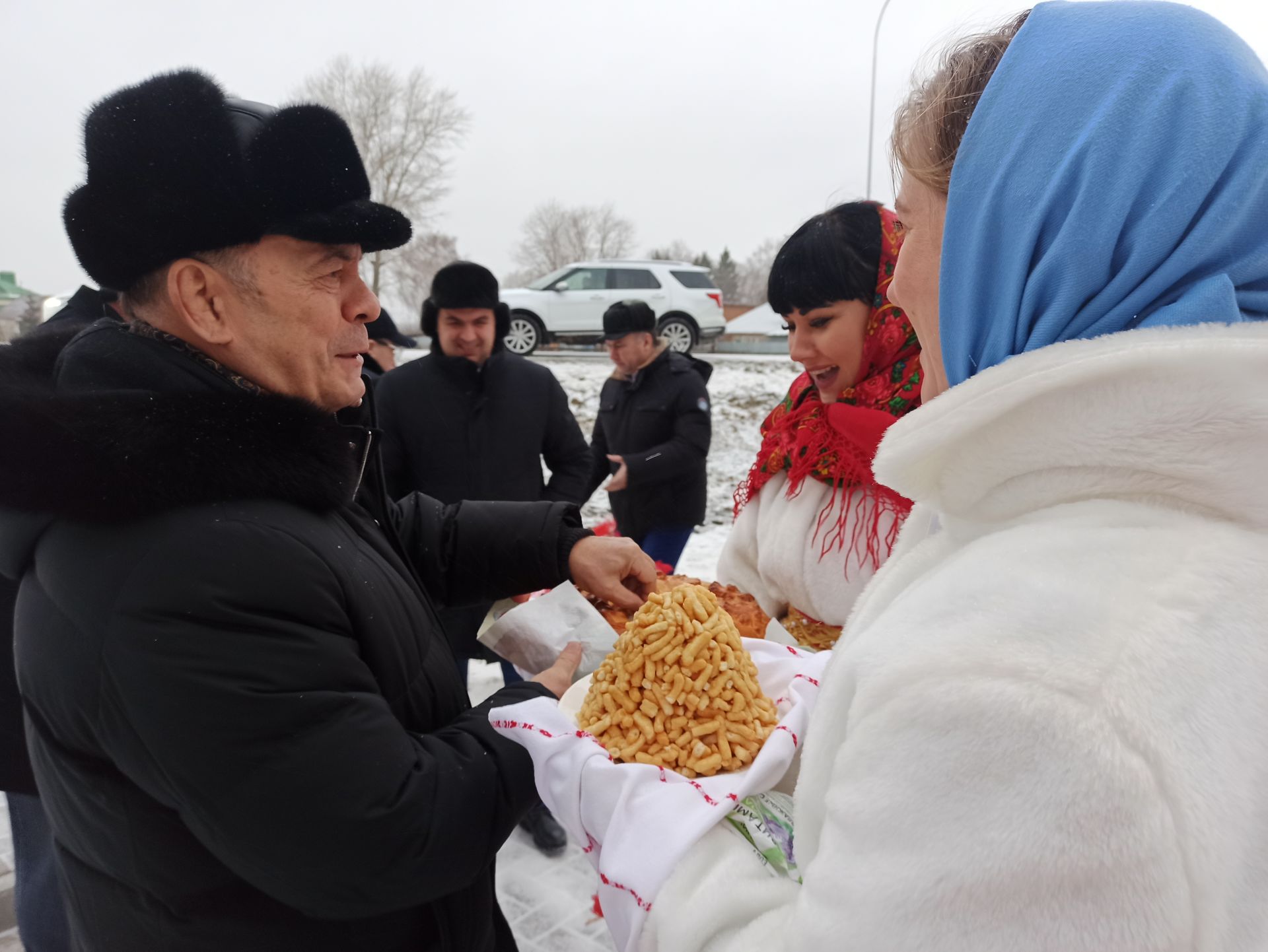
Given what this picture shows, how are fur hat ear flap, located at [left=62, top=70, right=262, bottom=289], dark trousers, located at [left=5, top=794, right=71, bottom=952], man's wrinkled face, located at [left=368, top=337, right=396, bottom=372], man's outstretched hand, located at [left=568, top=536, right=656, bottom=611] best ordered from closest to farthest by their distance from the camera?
1. fur hat ear flap, located at [left=62, top=70, right=262, bottom=289]
2. dark trousers, located at [left=5, top=794, right=71, bottom=952]
3. man's outstretched hand, located at [left=568, top=536, right=656, bottom=611]
4. man's wrinkled face, located at [left=368, top=337, right=396, bottom=372]

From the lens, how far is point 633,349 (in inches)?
187

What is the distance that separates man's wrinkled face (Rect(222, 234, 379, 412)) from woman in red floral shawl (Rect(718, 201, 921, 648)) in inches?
51.8

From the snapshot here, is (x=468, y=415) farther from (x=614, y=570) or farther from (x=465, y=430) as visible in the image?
(x=614, y=570)

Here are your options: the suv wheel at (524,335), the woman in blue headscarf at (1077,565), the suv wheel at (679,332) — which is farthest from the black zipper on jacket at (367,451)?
the suv wheel at (679,332)

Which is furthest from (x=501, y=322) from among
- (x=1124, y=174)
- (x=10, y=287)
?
(x=10, y=287)

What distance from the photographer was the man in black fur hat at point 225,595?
1.04 m

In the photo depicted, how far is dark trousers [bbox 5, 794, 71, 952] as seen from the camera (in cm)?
182

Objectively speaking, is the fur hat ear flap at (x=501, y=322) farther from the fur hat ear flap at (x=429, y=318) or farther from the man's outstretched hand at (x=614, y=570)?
the man's outstretched hand at (x=614, y=570)

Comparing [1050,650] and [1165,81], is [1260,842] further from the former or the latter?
[1165,81]

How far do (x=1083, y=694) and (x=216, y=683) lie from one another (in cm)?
104

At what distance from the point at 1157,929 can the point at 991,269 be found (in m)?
0.68

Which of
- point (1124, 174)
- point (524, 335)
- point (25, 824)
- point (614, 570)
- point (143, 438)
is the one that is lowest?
point (524, 335)

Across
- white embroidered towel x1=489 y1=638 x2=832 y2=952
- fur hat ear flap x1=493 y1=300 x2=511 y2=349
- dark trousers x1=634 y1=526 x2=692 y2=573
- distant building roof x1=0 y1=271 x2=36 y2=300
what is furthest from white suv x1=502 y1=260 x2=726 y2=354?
distant building roof x1=0 y1=271 x2=36 y2=300

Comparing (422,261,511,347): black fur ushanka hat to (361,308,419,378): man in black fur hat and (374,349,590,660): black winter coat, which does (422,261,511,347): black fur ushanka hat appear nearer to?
(374,349,590,660): black winter coat
